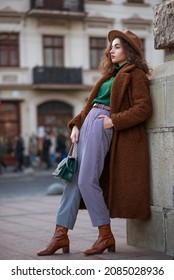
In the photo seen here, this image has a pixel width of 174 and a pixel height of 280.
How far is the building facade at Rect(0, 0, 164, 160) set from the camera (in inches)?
1121

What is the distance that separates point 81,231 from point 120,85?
2.01m

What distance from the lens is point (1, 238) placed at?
5375 millimetres

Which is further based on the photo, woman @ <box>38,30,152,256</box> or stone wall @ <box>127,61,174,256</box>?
woman @ <box>38,30,152,256</box>

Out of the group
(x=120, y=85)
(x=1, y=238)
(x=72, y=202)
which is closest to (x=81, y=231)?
(x=1, y=238)

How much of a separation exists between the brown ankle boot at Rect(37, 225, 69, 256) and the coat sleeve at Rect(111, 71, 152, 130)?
862 millimetres

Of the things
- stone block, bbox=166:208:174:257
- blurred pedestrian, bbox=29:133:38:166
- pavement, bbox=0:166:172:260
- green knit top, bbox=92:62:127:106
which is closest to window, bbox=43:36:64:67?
blurred pedestrian, bbox=29:133:38:166

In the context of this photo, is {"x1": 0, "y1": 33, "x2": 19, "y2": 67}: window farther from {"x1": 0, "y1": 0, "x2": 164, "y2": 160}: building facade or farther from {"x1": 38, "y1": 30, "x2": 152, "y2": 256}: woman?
{"x1": 38, "y1": 30, "x2": 152, "y2": 256}: woman

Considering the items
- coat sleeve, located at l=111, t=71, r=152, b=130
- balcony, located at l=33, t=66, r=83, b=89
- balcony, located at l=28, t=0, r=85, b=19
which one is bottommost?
coat sleeve, located at l=111, t=71, r=152, b=130

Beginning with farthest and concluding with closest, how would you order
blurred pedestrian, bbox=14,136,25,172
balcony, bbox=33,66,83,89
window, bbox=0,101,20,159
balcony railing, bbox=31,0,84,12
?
balcony railing, bbox=31,0,84,12, balcony, bbox=33,66,83,89, window, bbox=0,101,20,159, blurred pedestrian, bbox=14,136,25,172

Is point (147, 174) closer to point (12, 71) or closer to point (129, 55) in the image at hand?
point (129, 55)

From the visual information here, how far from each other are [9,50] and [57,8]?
10.3 feet

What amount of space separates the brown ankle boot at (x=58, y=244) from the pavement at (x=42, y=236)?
4 centimetres

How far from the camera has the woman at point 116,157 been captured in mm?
4273

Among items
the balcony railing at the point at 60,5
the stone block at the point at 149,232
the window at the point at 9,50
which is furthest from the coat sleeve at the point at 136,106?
the balcony railing at the point at 60,5
